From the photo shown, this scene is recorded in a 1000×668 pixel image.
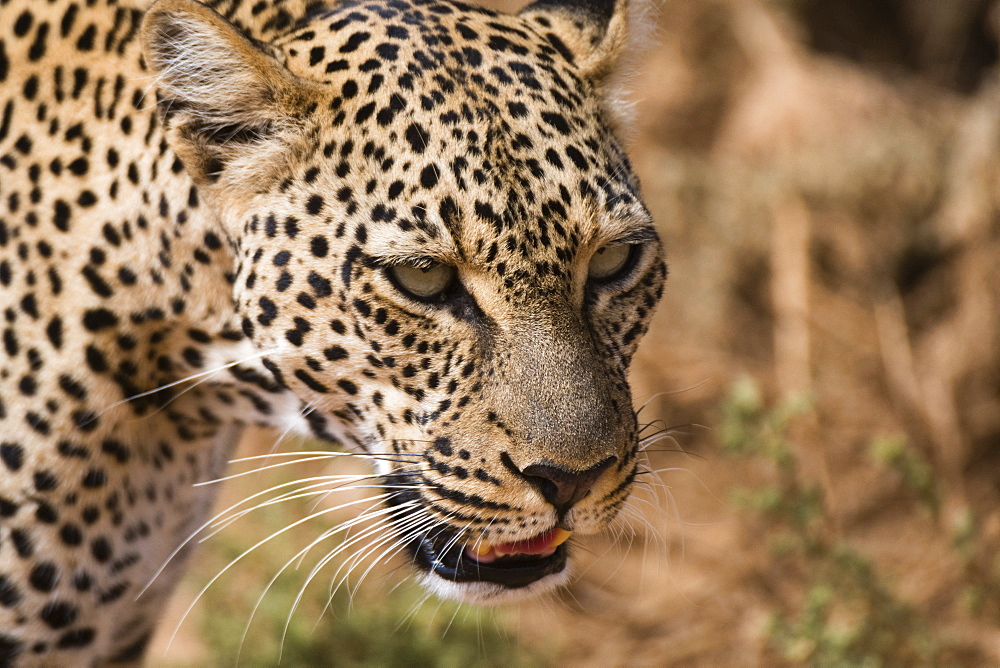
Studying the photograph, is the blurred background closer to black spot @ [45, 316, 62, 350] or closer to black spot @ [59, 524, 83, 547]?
black spot @ [59, 524, 83, 547]

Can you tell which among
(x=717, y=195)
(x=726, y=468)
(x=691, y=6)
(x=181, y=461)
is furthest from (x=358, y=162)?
(x=691, y=6)

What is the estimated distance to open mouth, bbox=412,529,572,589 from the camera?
3086 mm

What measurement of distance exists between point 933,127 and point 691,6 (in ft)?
7.86

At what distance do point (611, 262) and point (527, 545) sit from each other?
2.78 feet

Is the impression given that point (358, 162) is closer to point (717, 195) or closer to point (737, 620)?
point (737, 620)

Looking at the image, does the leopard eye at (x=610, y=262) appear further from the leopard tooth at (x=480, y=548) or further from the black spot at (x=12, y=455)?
the black spot at (x=12, y=455)

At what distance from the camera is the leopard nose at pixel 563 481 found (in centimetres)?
278

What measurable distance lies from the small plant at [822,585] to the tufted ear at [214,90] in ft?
9.18

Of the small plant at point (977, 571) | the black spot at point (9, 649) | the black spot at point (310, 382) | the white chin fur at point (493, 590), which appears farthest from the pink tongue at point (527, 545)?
the small plant at point (977, 571)

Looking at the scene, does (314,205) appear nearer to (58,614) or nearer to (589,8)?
(589,8)

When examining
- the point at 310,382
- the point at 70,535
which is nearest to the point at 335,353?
the point at 310,382

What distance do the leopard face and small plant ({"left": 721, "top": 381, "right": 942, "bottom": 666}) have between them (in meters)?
2.17

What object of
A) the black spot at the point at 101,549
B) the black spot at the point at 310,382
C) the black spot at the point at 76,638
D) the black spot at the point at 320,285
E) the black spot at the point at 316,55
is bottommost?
the black spot at the point at 76,638

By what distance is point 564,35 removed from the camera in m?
3.44
